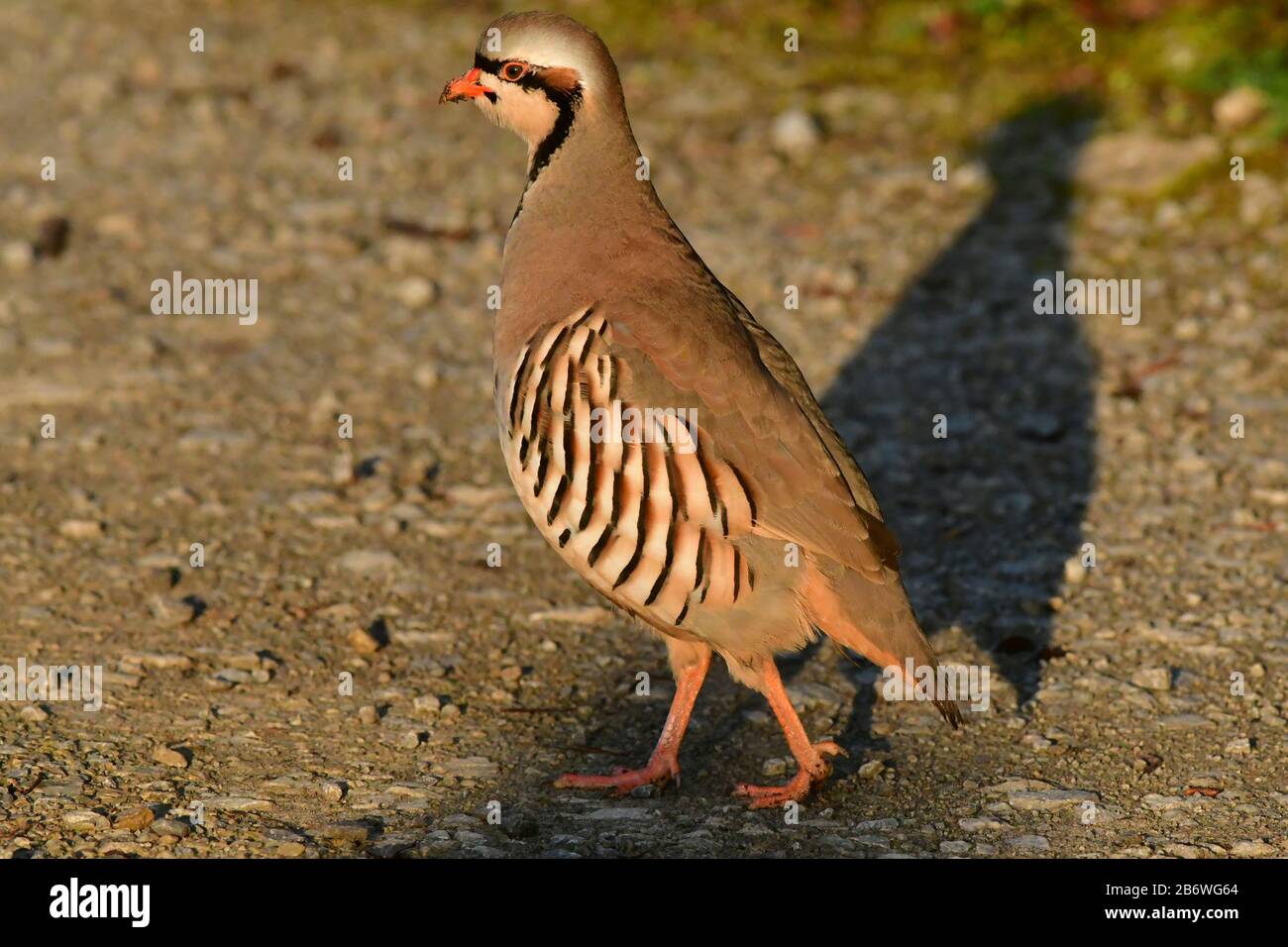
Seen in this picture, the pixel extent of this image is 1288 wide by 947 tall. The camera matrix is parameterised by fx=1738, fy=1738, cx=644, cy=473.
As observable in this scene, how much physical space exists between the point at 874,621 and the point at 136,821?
7.16 ft

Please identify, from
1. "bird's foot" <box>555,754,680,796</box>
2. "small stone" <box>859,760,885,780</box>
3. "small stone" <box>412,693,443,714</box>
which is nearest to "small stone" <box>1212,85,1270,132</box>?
"small stone" <box>859,760,885,780</box>

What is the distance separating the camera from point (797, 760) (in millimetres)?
5332

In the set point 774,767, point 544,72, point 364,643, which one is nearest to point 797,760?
point 774,767

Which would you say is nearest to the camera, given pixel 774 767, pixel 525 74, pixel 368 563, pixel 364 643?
pixel 774 767

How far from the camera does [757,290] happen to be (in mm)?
8984

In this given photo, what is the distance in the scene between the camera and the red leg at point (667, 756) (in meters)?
5.27

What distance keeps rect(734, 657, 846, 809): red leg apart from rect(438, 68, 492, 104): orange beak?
210 centimetres

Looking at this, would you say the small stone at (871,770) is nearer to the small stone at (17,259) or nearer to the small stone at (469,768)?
the small stone at (469,768)

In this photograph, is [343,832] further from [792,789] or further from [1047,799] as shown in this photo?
[1047,799]

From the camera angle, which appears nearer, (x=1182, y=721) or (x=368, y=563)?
(x=1182, y=721)
